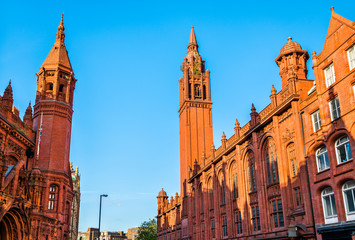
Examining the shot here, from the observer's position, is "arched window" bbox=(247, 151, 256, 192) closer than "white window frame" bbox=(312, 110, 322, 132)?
No

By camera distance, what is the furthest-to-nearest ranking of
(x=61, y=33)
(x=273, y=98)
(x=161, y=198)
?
(x=161, y=198), (x=61, y=33), (x=273, y=98)

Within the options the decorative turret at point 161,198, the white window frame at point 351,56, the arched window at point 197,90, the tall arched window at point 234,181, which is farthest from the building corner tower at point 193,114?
the white window frame at point 351,56

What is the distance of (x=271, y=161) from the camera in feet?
97.4

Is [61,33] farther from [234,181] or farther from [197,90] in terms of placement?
[197,90]

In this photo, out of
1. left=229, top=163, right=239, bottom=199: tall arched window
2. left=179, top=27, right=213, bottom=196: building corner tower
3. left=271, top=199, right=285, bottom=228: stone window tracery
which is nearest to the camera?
left=271, top=199, right=285, bottom=228: stone window tracery

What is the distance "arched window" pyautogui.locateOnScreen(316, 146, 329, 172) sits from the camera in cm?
2283

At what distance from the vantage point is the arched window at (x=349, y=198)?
796 inches

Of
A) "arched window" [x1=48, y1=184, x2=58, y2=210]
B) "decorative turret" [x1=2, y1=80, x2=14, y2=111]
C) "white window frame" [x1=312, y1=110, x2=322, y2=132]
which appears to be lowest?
"arched window" [x1=48, y1=184, x2=58, y2=210]

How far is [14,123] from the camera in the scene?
108 ft

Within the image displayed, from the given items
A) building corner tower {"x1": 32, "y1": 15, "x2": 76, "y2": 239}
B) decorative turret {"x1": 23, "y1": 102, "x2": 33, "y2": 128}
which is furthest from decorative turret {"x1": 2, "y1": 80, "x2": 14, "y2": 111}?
building corner tower {"x1": 32, "y1": 15, "x2": 76, "y2": 239}

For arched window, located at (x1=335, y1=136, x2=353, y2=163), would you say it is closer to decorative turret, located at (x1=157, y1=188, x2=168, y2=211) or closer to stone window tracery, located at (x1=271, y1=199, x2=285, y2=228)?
stone window tracery, located at (x1=271, y1=199, x2=285, y2=228)

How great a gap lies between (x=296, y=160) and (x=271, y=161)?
394 centimetres

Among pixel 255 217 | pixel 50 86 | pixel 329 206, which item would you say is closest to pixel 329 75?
pixel 329 206

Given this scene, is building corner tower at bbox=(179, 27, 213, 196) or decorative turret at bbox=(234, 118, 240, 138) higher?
building corner tower at bbox=(179, 27, 213, 196)
